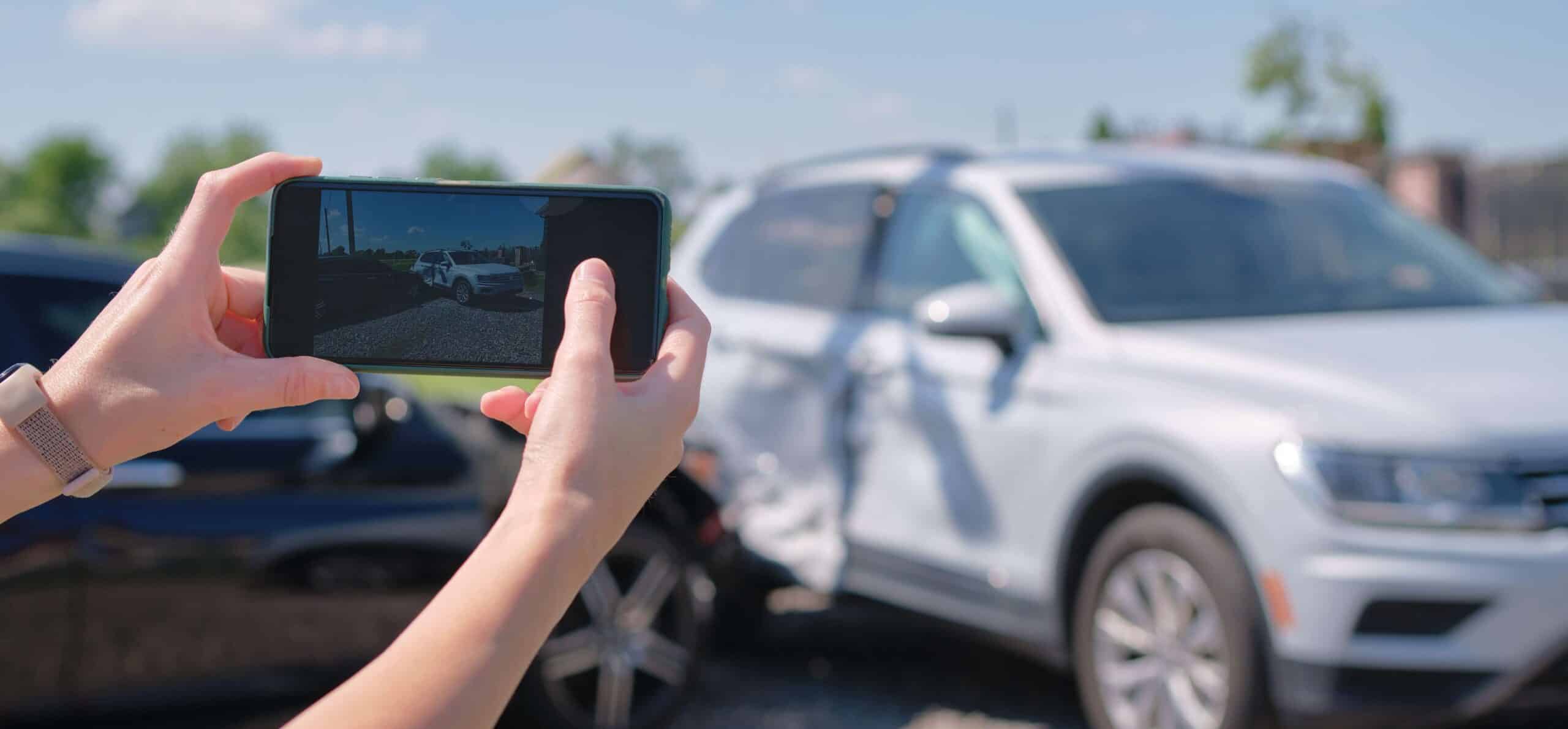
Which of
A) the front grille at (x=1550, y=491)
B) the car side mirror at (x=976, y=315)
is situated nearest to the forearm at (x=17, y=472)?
the front grille at (x=1550, y=491)

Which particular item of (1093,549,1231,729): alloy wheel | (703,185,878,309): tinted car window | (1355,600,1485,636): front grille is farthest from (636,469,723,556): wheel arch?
(1355,600,1485,636): front grille

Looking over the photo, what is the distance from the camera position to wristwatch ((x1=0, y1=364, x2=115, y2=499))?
1268mm

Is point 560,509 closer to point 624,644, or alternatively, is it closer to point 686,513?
point 624,644

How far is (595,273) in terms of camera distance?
1.14m

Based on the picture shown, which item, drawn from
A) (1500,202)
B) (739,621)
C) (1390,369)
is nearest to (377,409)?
(739,621)

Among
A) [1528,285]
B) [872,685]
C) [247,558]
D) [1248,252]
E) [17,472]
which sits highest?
[17,472]

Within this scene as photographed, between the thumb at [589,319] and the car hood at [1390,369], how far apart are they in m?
2.68

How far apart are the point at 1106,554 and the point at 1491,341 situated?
45.0 inches

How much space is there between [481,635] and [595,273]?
1.08ft

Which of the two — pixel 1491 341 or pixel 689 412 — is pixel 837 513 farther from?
pixel 689 412

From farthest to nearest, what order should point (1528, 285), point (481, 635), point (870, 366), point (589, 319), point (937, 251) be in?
point (1528, 285)
point (937, 251)
point (870, 366)
point (589, 319)
point (481, 635)

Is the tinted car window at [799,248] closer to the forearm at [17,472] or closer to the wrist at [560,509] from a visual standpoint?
the forearm at [17,472]

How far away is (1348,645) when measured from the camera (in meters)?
3.34

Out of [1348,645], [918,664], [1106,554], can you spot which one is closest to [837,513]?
[918,664]
